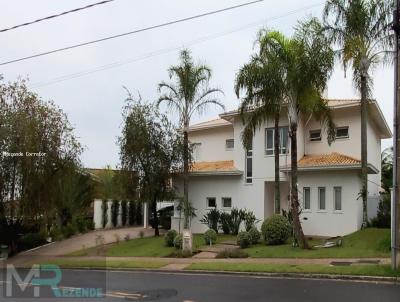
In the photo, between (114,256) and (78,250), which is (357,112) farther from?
(78,250)

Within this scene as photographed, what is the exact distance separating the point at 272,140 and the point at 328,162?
4044mm

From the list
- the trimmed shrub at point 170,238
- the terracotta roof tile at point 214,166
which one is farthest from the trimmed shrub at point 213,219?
the trimmed shrub at point 170,238

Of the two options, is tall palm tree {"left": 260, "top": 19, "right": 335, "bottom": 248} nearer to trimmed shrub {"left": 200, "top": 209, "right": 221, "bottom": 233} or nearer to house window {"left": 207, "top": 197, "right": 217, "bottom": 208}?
trimmed shrub {"left": 200, "top": 209, "right": 221, "bottom": 233}

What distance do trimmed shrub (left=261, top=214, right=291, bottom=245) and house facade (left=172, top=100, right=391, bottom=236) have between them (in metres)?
3.78

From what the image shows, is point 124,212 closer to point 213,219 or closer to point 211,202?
point 211,202

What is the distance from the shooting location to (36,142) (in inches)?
1056

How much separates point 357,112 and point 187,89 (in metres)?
9.07

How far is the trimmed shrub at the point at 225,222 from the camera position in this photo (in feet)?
95.4

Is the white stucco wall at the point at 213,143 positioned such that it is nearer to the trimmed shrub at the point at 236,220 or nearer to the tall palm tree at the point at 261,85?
the trimmed shrub at the point at 236,220

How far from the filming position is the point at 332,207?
26656 millimetres

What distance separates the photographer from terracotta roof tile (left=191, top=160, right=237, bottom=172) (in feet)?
103

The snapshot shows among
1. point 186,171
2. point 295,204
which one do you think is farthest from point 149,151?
point 295,204

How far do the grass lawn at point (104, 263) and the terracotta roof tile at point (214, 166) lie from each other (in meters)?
10.3

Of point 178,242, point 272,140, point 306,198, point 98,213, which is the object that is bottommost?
point 178,242
